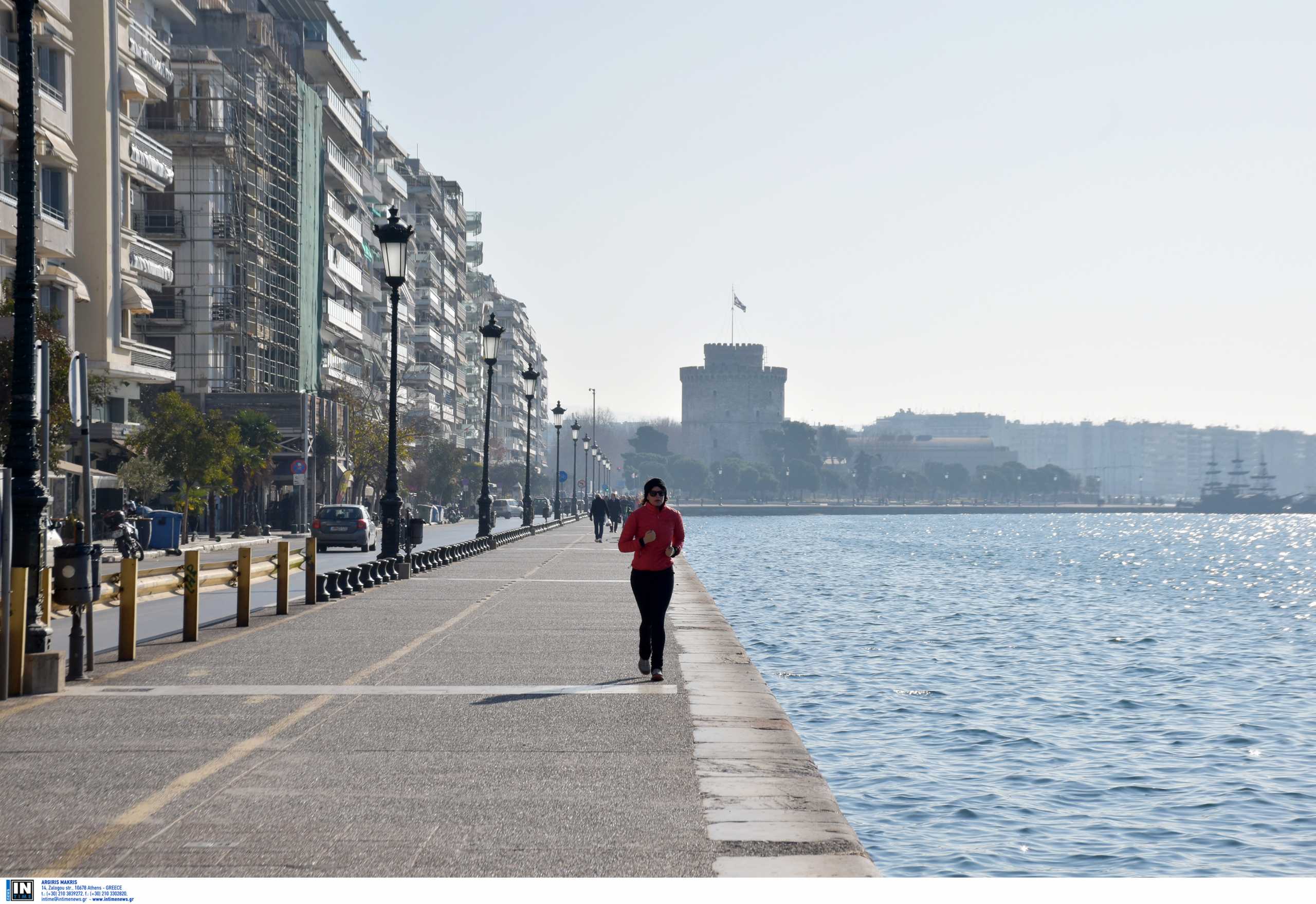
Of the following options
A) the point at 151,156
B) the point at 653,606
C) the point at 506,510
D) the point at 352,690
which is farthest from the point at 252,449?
the point at 506,510

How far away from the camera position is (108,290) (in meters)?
48.7

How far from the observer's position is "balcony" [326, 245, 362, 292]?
8162 cm

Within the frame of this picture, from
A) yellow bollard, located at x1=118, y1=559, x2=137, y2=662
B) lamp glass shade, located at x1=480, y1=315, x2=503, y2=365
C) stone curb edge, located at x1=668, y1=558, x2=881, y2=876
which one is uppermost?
lamp glass shade, located at x1=480, y1=315, x2=503, y2=365

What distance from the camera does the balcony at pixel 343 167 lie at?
82.2 metres

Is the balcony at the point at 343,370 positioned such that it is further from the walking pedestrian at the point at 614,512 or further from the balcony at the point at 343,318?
the walking pedestrian at the point at 614,512

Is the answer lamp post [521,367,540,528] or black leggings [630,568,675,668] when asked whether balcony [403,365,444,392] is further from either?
black leggings [630,568,675,668]

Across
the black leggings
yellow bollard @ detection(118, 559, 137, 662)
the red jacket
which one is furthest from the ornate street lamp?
the black leggings

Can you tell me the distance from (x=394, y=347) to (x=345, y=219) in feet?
191

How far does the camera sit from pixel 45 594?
13.0 m

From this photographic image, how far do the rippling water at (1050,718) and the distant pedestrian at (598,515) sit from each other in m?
5.55

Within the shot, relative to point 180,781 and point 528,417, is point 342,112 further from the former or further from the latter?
point 180,781

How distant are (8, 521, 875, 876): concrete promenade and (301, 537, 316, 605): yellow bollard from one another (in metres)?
5.71

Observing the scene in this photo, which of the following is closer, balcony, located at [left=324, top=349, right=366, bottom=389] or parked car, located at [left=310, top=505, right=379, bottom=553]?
parked car, located at [left=310, top=505, right=379, bottom=553]

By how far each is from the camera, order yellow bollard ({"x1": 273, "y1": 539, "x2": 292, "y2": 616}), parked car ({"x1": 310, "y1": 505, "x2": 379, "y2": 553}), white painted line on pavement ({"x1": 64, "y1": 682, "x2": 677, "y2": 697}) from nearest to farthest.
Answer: white painted line on pavement ({"x1": 64, "y1": 682, "x2": 677, "y2": 697})
yellow bollard ({"x1": 273, "y1": 539, "x2": 292, "y2": 616})
parked car ({"x1": 310, "y1": 505, "x2": 379, "y2": 553})
